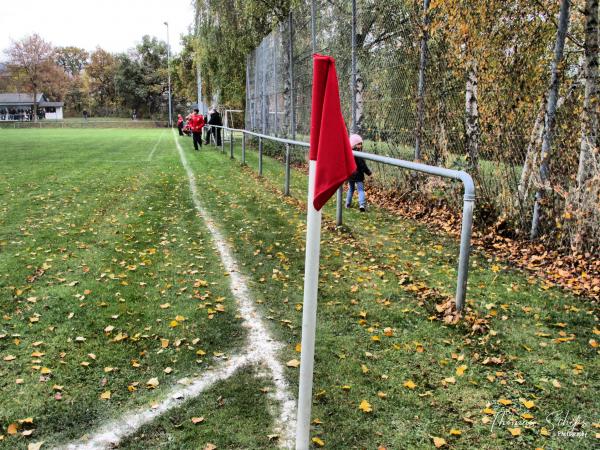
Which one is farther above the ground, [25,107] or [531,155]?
[25,107]

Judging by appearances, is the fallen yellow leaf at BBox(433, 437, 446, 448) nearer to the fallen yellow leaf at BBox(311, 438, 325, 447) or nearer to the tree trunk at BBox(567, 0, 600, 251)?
the fallen yellow leaf at BBox(311, 438, 325, 447)

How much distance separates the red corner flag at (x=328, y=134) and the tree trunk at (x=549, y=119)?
15.4 feet

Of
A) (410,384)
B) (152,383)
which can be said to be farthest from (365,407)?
(152,383)

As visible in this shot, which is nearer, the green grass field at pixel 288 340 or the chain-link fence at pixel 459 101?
the green grass field at pixel 288 340

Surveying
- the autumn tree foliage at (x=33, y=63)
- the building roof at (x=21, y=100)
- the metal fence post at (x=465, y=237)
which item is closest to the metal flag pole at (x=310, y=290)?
the metal fence post at (x=465, y=237)

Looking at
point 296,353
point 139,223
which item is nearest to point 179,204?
point 139,223

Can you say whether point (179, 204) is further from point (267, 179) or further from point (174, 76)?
point (174, 76)

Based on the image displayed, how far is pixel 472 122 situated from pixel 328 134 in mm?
5854

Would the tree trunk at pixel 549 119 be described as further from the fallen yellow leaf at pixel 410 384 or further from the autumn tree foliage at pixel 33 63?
the autumn tree foliage at pixel 33 63

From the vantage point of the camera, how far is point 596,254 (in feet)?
Answer: 18.7

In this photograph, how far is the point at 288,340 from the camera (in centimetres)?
416

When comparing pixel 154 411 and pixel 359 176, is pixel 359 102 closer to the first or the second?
pixel 359 176

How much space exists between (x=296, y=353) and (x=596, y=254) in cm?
378

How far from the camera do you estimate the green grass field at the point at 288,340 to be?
10.00ft
